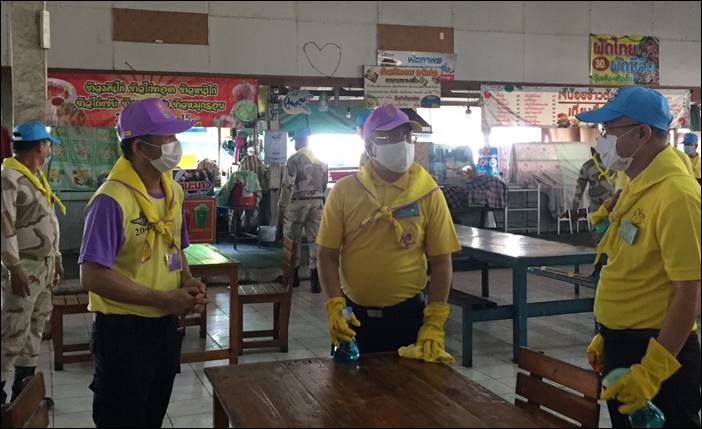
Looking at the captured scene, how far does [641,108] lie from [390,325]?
1.28 meters

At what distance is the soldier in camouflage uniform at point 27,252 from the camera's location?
376 cm

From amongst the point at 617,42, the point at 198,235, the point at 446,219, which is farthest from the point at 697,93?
the point at 446,219

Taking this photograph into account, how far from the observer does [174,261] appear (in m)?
2.60

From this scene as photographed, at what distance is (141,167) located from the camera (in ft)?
8.41

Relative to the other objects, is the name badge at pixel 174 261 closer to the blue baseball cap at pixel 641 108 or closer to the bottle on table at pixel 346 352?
the bottle on table at pixel 346 352

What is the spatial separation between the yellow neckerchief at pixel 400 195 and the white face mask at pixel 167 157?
0.77m

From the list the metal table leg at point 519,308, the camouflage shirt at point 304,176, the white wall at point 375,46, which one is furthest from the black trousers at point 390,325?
the camouflage shirt at point 304,176

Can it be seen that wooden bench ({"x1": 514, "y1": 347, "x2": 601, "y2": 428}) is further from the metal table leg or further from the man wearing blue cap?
the man wearing blue cap

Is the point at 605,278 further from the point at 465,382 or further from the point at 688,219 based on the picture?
the point at 465,382

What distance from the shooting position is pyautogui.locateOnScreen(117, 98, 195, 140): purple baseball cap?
2508 mm

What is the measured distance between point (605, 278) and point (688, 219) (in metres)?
0.41

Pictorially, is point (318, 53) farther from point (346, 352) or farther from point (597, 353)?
point (597, 353)

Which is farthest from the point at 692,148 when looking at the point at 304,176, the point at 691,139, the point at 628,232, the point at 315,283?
the point at 628,232

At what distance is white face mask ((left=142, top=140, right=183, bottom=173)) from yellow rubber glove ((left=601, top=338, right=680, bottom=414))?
5.69 ft
